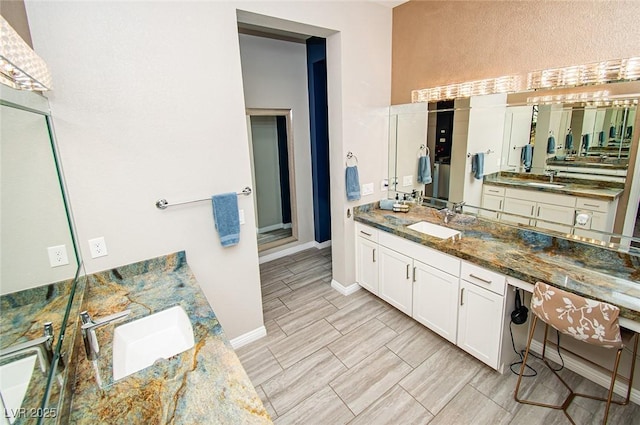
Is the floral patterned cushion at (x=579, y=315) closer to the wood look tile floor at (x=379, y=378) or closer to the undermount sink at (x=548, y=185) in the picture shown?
the wood look tile floor at (x=379, y=378)

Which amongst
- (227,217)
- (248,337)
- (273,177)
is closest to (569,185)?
(227,217)

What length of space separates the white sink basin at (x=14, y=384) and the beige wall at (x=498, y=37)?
3.22 meters

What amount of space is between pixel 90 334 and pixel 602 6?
331cm

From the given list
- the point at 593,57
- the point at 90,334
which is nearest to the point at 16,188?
the point at 90,334

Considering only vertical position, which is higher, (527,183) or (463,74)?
(463,74)

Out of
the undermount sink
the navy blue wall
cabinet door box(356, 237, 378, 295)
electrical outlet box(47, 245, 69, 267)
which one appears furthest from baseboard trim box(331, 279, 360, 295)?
electrical outlet box(47, 245, 69, 267)

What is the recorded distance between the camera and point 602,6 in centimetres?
184

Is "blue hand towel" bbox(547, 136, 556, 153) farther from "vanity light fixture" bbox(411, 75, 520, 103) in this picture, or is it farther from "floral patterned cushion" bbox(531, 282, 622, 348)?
"floral patterned cushion" bbox(531, 282, 622, 348)

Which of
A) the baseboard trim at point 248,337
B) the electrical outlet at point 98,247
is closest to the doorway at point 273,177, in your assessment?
the baseboard trim at point 248,337

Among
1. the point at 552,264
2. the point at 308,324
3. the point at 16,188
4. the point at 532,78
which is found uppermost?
the point at 532,78

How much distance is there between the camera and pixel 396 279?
290 centimetres

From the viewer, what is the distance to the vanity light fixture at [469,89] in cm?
231

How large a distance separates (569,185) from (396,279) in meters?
1.54

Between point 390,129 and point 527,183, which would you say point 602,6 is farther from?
point 390,129
